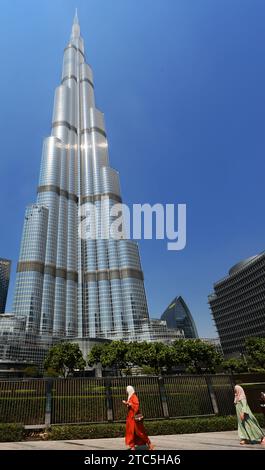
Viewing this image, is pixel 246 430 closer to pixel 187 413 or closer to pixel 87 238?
pixel 187 413

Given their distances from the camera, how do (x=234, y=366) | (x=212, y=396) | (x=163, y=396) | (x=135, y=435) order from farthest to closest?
1. (x=234, y=366)
2. (x=212, y=396)
3. (x=163, y=396)
4. (x=135, y=435)

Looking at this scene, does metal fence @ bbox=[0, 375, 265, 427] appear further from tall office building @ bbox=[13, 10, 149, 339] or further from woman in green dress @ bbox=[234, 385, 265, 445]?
tall office building @ bbox=[13, 10, 149, 339]

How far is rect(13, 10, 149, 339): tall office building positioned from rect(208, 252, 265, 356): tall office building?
37.6m

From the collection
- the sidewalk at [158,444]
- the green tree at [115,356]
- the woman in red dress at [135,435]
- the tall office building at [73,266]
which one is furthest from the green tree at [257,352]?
the tall office building at [73,266]

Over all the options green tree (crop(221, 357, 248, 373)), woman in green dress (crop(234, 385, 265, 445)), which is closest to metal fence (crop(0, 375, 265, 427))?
woman in green dress (crop(234, 385, 265, 445))

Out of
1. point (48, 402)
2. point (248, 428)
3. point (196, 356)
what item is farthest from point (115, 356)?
point (248, 428)

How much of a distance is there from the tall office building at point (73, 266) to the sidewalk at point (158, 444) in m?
132

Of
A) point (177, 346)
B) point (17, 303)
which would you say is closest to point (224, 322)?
point (177, 346)

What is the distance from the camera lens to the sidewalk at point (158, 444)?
1095 centimetres

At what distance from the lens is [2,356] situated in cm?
12294

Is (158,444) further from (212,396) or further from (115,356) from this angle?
(115,356)

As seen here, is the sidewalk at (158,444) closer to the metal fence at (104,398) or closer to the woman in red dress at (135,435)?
the woman in red dress at (135,435)

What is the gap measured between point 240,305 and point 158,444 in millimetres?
135461

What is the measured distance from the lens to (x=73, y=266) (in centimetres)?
16662
